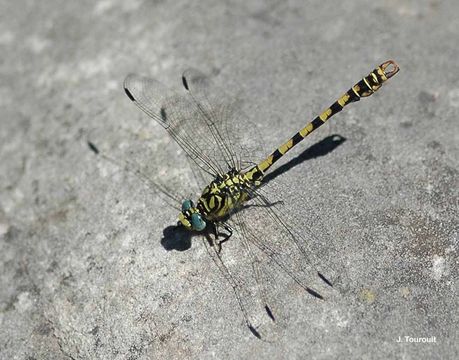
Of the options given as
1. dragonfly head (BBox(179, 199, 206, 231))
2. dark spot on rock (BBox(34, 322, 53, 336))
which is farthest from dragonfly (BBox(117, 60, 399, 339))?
dark spot on rock (BBox(34, 322, 53, 336))

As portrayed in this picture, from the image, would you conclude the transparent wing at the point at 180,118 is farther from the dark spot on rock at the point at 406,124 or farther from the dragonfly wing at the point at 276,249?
the dark spot on rock at the point at 406,124

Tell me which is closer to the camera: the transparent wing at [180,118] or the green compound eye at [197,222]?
the green compound eye at [197,222]

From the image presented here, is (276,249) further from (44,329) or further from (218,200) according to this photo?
(44,329)

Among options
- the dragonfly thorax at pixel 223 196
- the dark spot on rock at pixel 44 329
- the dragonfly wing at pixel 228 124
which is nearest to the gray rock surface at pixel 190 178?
the dark spot on rock at pixel 44 329

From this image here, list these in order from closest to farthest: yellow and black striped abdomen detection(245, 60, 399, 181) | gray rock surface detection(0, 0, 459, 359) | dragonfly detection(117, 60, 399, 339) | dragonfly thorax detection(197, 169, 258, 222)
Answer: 1. gray rock surface detection(0, 0, 459, 359)
2. dragonfly detection(117, 60, 399, 339)
3. dragonfly thorax detection(197, 169, 258, 222)
4. yellow and black striped abdomen detection(245, 60, 399, 181)

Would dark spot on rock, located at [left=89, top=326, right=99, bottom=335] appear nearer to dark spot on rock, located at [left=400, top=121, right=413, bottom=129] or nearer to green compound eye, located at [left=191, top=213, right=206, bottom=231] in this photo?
green compound eye, located at [left=191, top=213, right=206, bottom=231]
